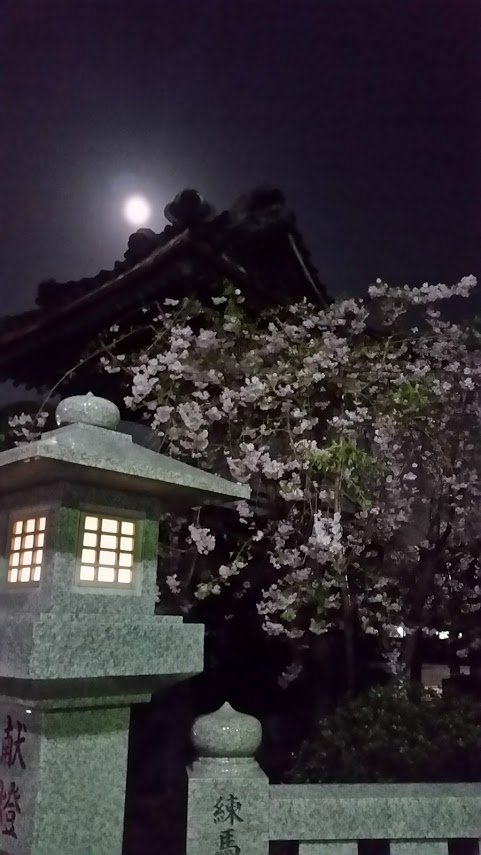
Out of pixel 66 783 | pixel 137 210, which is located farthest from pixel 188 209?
pixel 66 783

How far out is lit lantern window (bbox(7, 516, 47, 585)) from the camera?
3287 mm

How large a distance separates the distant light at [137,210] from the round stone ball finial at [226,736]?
184 inches

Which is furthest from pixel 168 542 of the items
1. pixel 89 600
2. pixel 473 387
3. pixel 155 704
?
pixel 473 387

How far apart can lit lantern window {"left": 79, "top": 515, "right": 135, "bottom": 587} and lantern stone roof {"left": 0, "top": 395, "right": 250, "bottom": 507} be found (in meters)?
0.20

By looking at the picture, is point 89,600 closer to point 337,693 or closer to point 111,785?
point 111,785

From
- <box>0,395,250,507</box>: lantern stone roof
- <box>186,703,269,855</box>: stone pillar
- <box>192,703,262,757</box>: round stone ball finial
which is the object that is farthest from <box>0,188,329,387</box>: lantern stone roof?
<box>186,703,269,855</box>: stone pillar

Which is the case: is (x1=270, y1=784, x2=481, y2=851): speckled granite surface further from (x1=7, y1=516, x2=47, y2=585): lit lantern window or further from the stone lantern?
(x1=7, y1=516, x2=47, y2=585): lit lantern window

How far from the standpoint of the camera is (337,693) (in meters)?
6.06

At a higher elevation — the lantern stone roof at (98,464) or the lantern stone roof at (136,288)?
the lantern stone roof at (136,288)

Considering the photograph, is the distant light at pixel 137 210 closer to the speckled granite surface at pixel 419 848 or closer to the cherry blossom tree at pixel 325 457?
the cherry blossom tree at pixel 325 457

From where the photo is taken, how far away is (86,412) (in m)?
3.46

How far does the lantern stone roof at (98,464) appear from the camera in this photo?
2.98 meters

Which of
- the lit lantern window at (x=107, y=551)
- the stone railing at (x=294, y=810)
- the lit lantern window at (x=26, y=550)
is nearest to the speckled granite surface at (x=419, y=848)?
the stone railing at (x=294, y=810)

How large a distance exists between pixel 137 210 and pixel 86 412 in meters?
3.58
